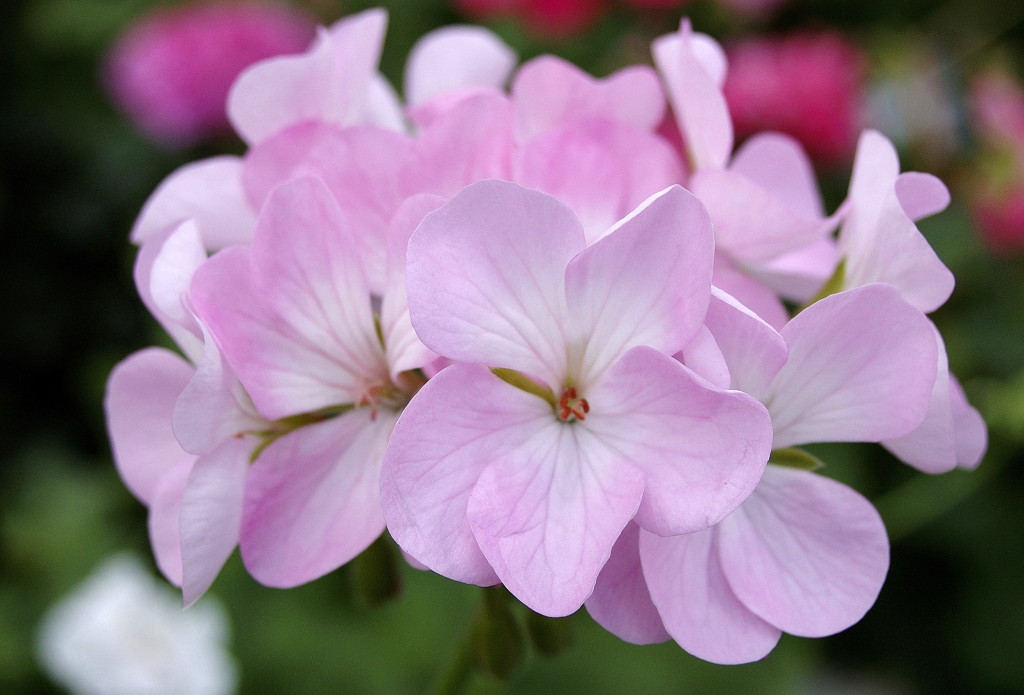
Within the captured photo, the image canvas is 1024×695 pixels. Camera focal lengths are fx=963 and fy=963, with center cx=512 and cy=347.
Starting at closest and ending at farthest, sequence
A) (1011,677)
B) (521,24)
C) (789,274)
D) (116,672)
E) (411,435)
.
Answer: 1. (411,435)
2. (789,274)
3. (116,672)
4. (1011,677)
5. (521,24)

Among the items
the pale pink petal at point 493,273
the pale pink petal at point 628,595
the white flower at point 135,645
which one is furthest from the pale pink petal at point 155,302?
the white flower at point 135,645

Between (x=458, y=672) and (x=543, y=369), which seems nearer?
(x=543, y=369)

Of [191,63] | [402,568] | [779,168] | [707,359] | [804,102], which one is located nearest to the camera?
[707,359]

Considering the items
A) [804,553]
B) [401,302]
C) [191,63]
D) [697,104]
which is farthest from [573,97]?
[191,63]

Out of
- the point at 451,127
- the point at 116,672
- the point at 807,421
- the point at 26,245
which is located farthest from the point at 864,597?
the point at 26,245

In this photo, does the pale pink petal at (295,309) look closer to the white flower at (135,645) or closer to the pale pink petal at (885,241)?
the pale pink petal at (885,241)

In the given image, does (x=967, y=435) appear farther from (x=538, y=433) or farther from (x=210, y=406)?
(x=210, y=406)

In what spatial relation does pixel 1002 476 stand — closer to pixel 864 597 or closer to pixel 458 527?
pixel 864 597

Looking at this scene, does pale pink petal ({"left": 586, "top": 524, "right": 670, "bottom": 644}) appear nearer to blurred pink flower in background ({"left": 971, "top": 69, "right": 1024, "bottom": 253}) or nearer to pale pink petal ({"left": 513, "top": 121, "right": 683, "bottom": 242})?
pale pink petal ({"left": 513, "top": 121, "right": 683, "bottom": 242})
